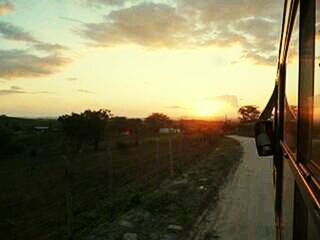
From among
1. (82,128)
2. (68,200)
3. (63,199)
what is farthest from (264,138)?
(82,128)

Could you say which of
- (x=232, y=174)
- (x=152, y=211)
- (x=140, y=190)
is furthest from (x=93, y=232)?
(x=232, y=174)

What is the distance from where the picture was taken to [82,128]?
148 feet

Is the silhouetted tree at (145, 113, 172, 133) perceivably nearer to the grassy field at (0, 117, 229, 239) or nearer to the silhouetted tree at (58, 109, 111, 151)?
the silhouetted tree at (58, 109, 111, 151)

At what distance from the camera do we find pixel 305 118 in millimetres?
1684

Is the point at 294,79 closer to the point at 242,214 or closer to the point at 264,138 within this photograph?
the point at 264,138

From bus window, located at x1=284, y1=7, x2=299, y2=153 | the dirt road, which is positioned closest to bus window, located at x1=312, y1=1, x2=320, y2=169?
bus window, located at x1=284, y1=7, x2=299, y2=153

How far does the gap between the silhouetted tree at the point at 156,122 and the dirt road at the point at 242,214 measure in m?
63.4

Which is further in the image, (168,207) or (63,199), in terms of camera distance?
(63,199)

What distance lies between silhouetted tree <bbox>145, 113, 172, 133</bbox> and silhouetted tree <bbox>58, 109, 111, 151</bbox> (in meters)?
29.2

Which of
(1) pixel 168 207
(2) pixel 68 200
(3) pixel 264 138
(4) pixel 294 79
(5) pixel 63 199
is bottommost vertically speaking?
(5) pixel 63 199

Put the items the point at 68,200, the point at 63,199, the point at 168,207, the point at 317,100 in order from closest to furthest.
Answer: the point at 317,100 < the point at 68,200 < the point at 168,207 < the point at 63,199

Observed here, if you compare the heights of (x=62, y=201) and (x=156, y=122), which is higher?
(x=156, y=122)

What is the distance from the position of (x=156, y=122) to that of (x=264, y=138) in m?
83.0

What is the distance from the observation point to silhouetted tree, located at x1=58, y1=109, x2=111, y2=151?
45.0m
